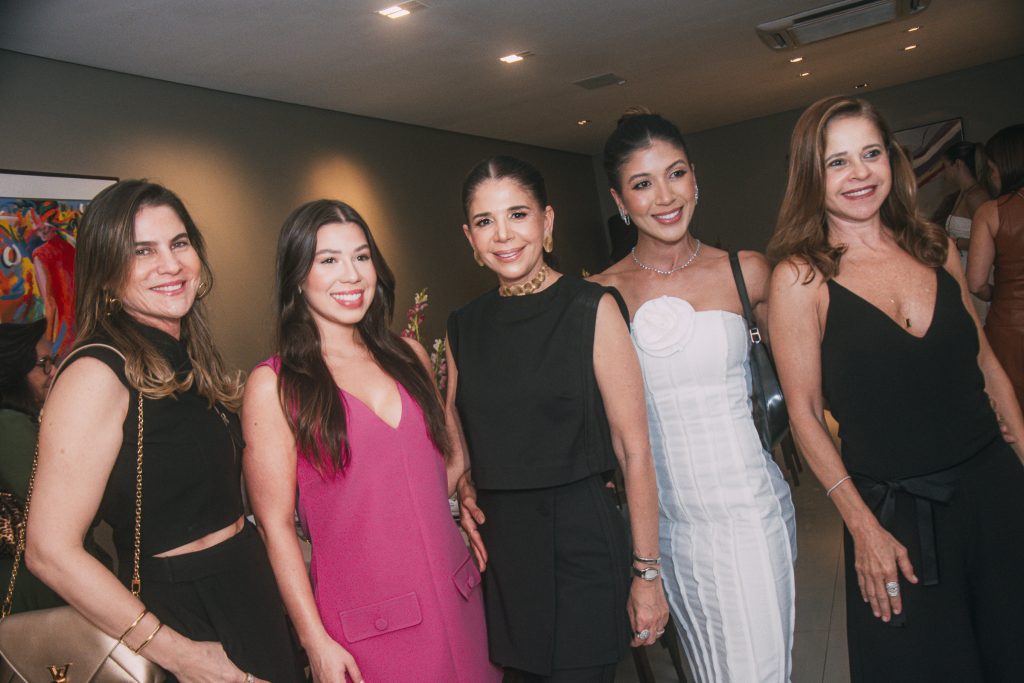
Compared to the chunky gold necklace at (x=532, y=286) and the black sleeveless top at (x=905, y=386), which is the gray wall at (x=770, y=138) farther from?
the chunky gold necklace at (x=532, y=286)

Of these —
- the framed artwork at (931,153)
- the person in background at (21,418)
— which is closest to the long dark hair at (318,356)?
the person in background at (21,418)

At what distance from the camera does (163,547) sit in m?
1.58

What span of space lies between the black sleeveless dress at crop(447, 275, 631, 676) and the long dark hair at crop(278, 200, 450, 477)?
0.17 m

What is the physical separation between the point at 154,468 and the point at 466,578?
688 millimetres

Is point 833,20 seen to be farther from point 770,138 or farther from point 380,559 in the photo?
point 380,559

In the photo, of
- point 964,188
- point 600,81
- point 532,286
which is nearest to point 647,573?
point 532,286

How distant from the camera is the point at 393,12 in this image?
14.1 ft

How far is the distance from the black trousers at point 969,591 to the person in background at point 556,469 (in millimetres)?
552

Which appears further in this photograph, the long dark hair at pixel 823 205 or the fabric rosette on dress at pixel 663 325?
the fabric rosette on dress at pixel 663 325

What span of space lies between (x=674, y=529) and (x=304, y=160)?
462 cm

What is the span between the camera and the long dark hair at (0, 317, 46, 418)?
9.97 ft

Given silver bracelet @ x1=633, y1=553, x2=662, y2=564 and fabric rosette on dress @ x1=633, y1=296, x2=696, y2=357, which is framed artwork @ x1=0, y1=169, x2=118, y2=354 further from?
silver bracelet @ x1=633, y1=553, x2=662, y2=564

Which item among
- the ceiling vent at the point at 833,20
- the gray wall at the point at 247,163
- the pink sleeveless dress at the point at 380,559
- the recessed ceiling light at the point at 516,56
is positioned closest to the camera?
the pink sleeveless dress at the point at 380,559

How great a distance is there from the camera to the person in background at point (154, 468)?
146 centimetres
